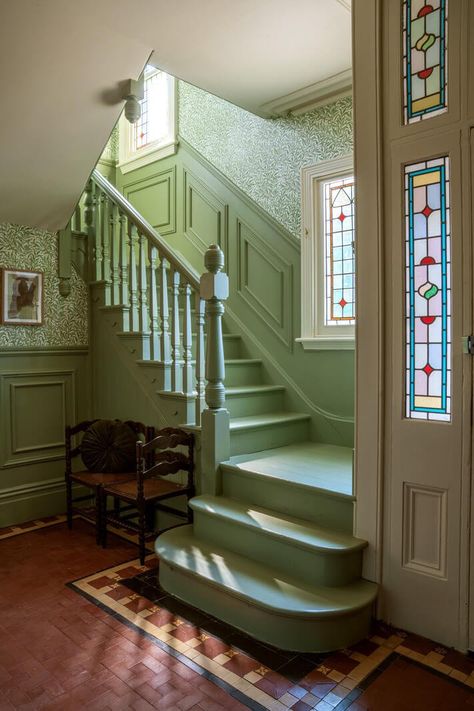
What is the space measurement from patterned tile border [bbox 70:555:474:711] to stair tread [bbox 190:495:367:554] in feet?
1.41

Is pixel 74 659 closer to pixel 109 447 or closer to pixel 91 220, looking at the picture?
pixel 109 447

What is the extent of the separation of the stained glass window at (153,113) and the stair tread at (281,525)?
397 centimetres

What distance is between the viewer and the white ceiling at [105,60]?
291cm

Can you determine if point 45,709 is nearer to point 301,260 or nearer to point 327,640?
point 327,640

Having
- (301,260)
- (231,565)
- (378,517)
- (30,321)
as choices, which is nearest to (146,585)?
(231,565)

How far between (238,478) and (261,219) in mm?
2287

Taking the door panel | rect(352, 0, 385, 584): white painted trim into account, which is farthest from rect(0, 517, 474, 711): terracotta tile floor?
rect(352, 0, 385, 584): white painted trim

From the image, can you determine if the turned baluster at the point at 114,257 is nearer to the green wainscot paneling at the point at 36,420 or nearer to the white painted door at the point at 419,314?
the green wainscot paneling at the point at 36,420

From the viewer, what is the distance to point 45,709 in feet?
6.52

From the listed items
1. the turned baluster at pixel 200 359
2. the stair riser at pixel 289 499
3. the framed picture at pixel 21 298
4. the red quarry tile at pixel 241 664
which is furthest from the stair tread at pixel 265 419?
the framed picture at pixel 21 298

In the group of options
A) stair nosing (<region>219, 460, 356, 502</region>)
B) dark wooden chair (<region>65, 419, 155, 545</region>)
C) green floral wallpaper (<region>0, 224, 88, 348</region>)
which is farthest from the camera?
green floral wallpaper (<region>0, 224, 88, 348</region>)

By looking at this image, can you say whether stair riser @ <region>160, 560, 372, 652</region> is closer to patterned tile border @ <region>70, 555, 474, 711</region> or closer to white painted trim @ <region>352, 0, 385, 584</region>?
patterned tile border @ <region>70, 555, 474, 711</region>

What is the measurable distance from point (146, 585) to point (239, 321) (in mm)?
2362

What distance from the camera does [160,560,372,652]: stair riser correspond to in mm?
Result: 2289
